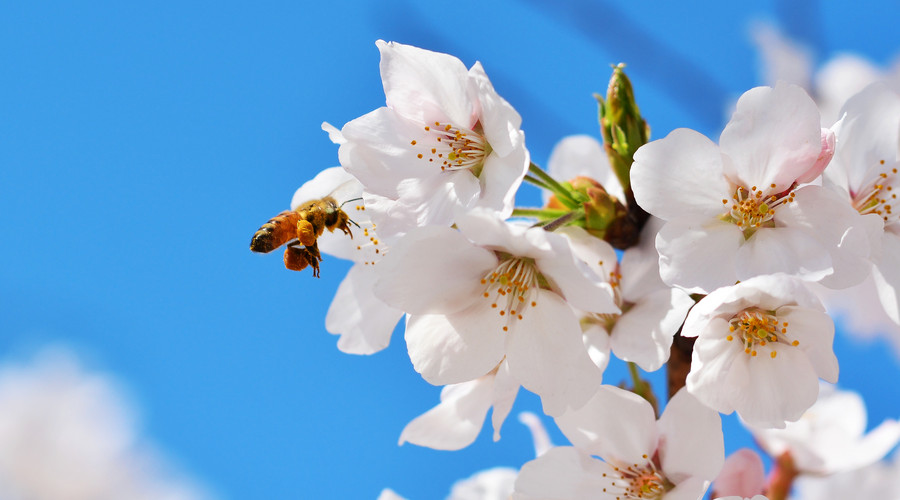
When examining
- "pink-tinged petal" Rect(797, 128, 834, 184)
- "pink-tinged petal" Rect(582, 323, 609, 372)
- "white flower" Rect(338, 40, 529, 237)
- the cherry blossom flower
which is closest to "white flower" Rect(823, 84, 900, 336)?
"pink-tinged petal" Rect(797, 128, 834, 184)

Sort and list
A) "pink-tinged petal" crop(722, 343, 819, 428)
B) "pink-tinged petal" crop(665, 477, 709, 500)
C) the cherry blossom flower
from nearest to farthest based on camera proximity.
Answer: "pink-tinged petal" crop(722, 343, 819, 428)
"pink-tinged petal" crop(665, 477, 709, 500)
the cherry blossom flower

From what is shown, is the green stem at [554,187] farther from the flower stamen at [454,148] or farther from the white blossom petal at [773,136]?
the white blossom petal at [773,136]

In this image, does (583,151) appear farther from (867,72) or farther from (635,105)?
(867,72)

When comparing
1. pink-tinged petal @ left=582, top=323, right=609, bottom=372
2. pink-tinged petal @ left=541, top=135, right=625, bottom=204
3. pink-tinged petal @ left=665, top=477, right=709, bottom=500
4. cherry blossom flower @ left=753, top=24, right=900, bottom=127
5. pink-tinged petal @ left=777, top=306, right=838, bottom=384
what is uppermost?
cherry blossom flower @ left=753, top=24, right=900, bottom=127

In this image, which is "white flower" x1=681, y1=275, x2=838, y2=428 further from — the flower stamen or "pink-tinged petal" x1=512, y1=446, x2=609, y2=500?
the flower stamen

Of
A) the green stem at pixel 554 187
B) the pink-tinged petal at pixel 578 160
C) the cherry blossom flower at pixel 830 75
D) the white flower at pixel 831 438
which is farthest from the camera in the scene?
the cherry blossom flower at pixel 830 75

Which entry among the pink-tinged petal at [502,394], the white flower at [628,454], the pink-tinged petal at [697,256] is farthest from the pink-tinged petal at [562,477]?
the pink-tinged petal at [697,256]

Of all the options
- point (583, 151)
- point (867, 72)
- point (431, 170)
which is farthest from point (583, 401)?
point (867, 72)
